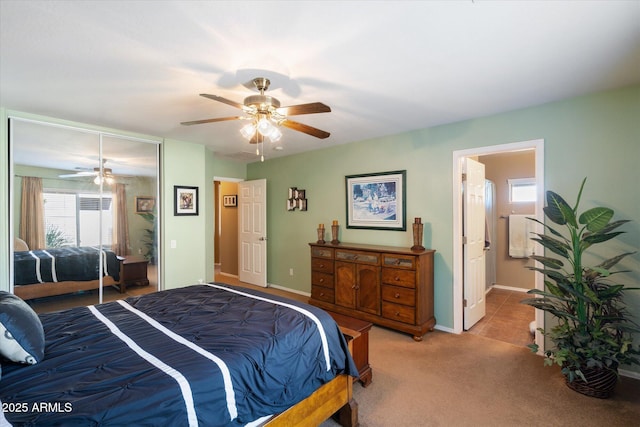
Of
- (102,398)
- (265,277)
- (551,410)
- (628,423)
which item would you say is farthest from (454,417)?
(265,277)

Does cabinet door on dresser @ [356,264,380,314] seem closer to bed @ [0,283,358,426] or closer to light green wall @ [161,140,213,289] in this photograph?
bed @ [0,283,358,426]

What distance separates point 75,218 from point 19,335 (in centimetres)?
234

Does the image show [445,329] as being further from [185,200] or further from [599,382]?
[185,200]

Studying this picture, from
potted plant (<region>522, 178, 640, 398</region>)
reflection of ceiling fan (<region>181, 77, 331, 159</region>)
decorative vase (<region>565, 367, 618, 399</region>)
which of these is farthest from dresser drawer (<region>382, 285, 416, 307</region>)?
reflection of ceiling fan (<region>181, 77, 331, 159</region>)

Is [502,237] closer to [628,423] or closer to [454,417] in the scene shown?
[628,423]

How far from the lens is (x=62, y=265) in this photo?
3254 millimetres

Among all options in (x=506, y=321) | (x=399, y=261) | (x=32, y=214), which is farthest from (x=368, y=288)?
(x=32, y=214)

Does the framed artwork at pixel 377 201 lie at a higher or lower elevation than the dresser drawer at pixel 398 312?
higher

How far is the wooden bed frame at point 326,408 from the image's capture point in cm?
164

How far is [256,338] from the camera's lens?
1.66m

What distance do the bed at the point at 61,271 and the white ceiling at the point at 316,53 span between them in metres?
1.48

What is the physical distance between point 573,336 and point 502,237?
130 inches

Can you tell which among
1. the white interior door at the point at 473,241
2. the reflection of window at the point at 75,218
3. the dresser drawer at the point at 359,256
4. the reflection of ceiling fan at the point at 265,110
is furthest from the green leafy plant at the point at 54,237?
the white interior door at the point at 473,241

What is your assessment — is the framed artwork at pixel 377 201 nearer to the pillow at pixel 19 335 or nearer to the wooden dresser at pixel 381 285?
the wooden dresser at pixel 381 285
